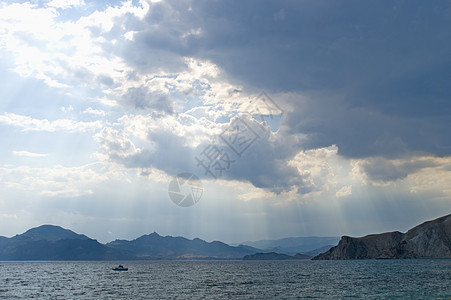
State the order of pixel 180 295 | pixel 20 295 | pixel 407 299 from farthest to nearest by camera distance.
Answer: pixel 20 295 < pixel 180 295 < pixel 407 299

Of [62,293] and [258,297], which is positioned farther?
[62,293]

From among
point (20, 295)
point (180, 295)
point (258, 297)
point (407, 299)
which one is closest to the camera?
point (407, 299)

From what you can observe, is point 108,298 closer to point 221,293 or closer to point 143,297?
point 143,297

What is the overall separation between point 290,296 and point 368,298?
18932 mm

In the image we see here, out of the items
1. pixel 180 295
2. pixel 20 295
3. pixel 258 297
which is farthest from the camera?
pixel 20 295

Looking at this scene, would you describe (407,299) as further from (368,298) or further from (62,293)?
(62,293)

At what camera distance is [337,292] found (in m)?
97.4

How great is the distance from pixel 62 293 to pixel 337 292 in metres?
80.9

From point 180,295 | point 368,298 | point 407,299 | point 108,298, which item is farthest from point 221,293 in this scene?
point 407,299

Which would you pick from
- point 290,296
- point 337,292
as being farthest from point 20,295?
point 337,292

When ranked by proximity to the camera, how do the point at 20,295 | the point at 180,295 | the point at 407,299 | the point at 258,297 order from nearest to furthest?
the point at 407,299 → the point at 258,297 → the point at 180,295 → the point at 20,295

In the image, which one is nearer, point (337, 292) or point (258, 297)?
point (258, 297)

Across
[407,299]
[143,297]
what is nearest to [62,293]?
[143,297]

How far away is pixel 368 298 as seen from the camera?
85.6m
